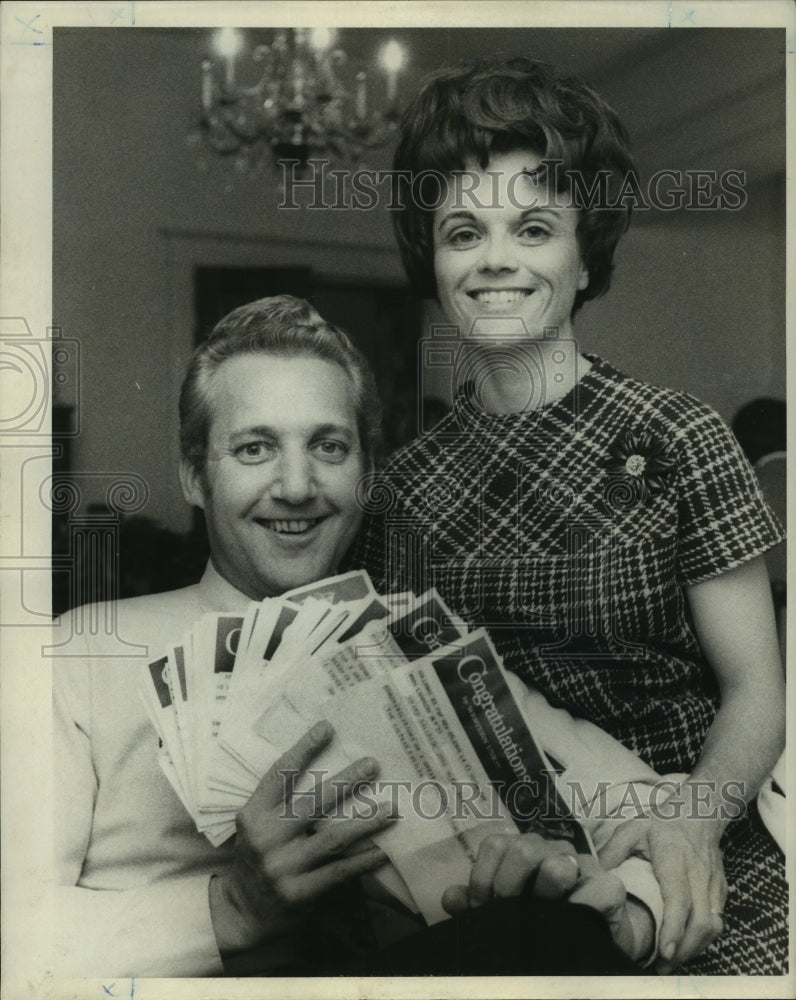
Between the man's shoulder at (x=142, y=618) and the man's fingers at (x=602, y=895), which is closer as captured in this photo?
the man's fingers at (x=602, y=895)

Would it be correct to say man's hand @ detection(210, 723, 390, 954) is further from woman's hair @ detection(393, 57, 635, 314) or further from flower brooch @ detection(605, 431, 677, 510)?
woman's hair @ detection(393, 57, 635, 314)

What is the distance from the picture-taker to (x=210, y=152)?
2.80 meters

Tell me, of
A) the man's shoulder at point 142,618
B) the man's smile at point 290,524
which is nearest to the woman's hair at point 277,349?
the man's smile at point 290,524

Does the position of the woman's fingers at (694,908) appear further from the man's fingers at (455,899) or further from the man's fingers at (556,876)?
the man's fingers at (455,899)

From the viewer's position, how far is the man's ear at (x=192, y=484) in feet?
9.16

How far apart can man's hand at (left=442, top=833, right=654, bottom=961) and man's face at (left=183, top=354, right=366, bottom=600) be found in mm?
933

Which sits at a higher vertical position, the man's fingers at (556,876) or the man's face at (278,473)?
the man's face at (278,473)

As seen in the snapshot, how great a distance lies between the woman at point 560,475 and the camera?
110 inches

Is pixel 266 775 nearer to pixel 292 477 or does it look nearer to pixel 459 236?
pixel 292 477

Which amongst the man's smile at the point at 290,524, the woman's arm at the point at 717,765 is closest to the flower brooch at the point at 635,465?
the woman's arm at the point at 717,765

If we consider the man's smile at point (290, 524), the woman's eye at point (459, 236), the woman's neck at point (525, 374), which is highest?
the woman's eye at point (459, 236)

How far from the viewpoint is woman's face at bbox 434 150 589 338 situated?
2787 mm

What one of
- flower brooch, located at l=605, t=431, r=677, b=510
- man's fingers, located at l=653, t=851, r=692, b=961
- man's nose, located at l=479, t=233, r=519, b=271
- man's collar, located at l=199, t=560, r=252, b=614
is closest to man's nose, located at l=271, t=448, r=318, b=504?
man's collar, located at l=199, t=560, r=252, b=614

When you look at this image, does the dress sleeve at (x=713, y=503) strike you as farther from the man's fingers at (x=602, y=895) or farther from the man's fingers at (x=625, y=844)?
the man's fingers at (x=602, y=895)
